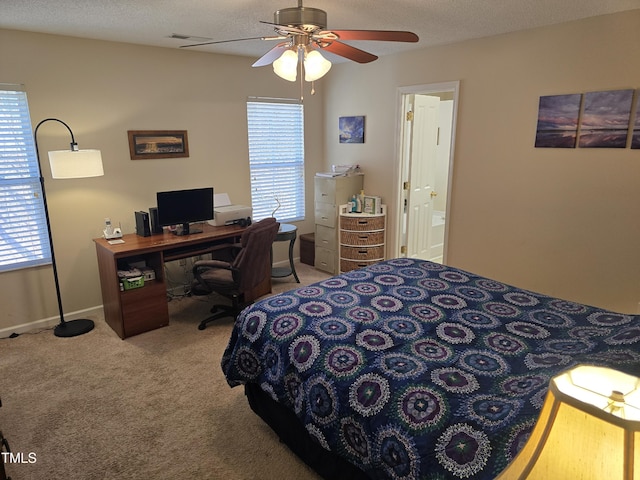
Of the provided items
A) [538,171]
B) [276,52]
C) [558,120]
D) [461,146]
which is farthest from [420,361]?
[461,146]

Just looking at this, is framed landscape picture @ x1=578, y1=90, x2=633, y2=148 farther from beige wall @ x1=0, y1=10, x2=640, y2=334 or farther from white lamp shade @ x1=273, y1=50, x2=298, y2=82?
white lamp shade @ x1=273, y1=50, x2=298, y2=82

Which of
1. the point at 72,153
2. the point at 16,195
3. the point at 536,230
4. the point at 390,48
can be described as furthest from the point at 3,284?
the point at 536,230

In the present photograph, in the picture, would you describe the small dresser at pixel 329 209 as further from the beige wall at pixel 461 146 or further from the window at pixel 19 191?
the window at pixel 19 191

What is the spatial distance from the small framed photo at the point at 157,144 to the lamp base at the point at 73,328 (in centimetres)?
160

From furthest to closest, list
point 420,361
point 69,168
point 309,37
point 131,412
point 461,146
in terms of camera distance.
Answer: point 461,146
point 69,168
point 131,412
point 309,37
point 420,361

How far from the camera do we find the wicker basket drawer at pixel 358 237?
4.69 metres

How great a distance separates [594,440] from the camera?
0.56 m

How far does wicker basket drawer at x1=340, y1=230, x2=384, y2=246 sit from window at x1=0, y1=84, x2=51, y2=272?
291 cm

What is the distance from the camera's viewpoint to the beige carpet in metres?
2.13

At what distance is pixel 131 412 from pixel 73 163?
1.92 metres

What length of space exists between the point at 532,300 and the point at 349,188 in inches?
110

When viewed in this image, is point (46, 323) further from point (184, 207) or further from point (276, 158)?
point (276, 158)

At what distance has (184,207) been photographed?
388cm

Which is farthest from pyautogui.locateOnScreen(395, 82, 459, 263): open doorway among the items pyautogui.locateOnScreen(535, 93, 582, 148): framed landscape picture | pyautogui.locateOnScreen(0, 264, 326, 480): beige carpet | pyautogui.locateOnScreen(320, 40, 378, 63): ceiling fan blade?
pyautogui.locateOnScreen(0, 264, 326, 480): beige carpet
